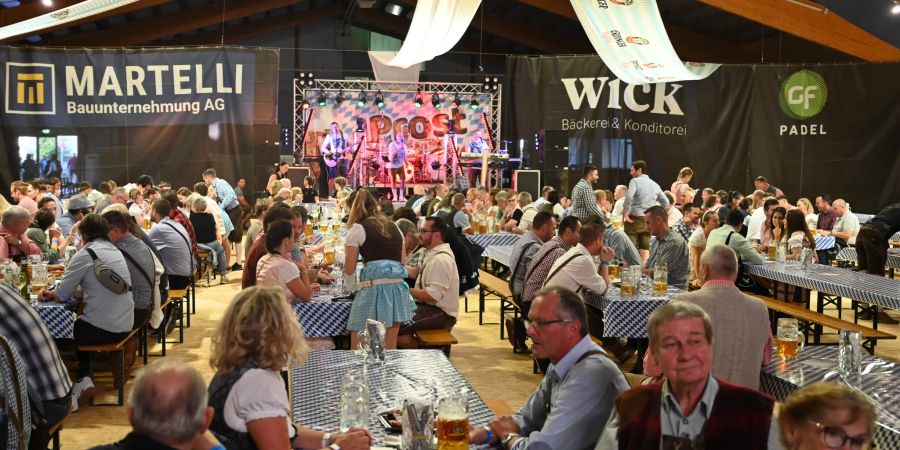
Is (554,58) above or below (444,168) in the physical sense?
above

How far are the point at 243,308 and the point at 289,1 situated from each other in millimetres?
20752

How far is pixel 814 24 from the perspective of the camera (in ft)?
48.0

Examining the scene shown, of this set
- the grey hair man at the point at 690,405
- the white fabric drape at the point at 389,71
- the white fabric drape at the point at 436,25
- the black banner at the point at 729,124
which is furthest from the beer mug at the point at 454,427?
the white fabric drape at the point at 389,71

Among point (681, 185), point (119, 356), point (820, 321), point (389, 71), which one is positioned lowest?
point (119, 356)

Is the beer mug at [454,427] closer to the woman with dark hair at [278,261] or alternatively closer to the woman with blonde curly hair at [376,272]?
the woman with dark hair at [278,261]

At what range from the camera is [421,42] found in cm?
1260

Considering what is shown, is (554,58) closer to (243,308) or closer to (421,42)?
(421,42)

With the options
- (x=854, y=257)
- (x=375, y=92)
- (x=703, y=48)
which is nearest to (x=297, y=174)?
(x=375, y=92)

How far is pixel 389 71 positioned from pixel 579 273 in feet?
51.6

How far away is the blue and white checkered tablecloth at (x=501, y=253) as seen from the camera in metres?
9.19

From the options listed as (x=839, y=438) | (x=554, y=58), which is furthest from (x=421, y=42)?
(x=839, y=438)

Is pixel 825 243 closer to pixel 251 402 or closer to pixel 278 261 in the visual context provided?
pixel 278 261

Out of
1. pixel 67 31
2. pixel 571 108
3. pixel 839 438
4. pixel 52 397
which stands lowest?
pixel 52 397

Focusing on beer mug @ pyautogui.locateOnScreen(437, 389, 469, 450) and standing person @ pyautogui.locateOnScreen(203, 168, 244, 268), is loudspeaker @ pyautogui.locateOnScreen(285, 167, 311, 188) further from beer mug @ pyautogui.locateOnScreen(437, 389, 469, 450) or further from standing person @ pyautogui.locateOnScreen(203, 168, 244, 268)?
beer mug @ pyautogui.locateOnScreen(437, 389, 469, 450)
